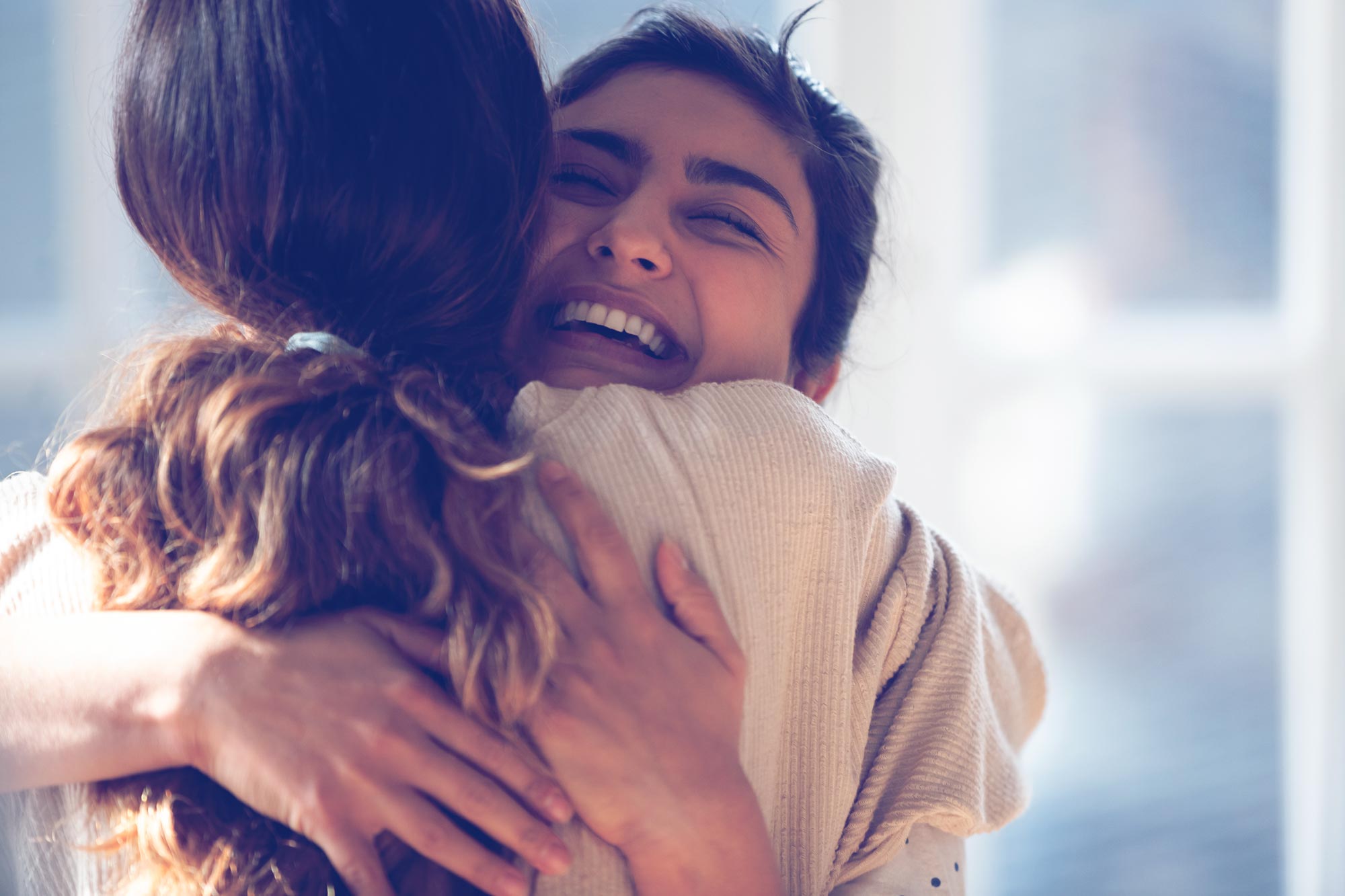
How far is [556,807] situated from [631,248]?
1.69 ft

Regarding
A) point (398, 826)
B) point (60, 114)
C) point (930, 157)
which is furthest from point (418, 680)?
point (60, 114)

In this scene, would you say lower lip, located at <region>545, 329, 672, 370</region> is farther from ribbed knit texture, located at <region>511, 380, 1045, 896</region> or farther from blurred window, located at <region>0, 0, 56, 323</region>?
blurred window, located at <region>0, 0, 56, 323</region>

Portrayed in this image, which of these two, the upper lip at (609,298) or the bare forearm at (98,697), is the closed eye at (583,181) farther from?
the bare forearm at (98,697)

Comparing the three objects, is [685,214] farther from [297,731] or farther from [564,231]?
[297,731]

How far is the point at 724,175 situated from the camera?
1077mm

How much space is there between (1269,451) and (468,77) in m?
1.62

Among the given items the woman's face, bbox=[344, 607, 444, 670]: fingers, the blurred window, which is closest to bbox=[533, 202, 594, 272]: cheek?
the woman's face

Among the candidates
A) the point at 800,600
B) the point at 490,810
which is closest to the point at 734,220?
the point at 800,600

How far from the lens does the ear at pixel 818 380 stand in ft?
4.22

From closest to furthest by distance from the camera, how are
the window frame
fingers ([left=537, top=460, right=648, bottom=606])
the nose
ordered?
1. fingers ([left=537, top=460, right=648, bottom=606])
2. the nose
3. the window frame

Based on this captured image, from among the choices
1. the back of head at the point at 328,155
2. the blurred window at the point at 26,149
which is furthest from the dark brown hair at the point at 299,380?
the blurred window at the point at 26,149

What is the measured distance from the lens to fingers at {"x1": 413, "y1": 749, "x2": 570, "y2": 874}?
2.15 ft

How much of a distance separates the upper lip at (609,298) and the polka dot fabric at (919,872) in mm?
521

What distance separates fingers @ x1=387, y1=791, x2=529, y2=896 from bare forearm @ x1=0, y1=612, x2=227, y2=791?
0.15 meters
